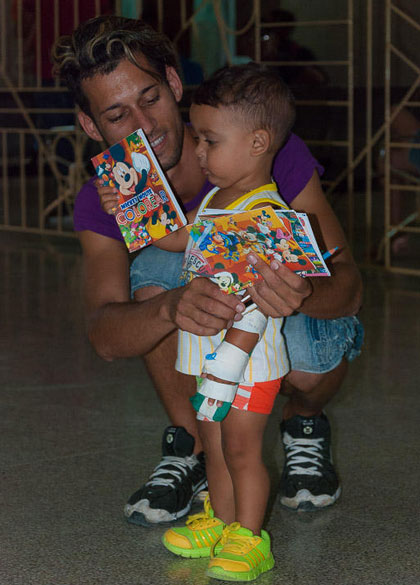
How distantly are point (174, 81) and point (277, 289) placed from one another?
2.46 ft

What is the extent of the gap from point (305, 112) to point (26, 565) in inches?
179

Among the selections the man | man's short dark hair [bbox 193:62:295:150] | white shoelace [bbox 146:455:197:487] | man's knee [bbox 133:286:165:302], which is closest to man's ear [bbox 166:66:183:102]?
the man

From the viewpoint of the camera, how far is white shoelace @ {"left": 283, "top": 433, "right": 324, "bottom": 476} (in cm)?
238

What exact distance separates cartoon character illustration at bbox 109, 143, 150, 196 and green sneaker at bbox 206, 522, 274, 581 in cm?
69

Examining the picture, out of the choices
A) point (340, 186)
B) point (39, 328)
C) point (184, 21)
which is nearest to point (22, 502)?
point (39, 328)

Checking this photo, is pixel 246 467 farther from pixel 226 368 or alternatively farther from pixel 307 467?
pixel 307 467

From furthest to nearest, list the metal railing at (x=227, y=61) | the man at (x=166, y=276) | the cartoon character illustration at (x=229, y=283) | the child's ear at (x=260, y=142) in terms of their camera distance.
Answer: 1. the metal railing at (x=227, y=61)
2. the man at (x=166, y=276)
3. the child's ear at (x=260, y=142)
4. the cartoon character illustration at (x=229, y=283)

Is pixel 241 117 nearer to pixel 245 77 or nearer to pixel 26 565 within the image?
pixel 245 77

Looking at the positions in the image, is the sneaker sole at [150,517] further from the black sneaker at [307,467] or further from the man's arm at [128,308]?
the man's arm at [128,308]

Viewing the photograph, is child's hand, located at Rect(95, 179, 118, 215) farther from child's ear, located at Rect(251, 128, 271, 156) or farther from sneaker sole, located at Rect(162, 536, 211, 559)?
sneaker sole, located at Rect(162, 536, 211, 559)

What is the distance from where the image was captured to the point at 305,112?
6.17m

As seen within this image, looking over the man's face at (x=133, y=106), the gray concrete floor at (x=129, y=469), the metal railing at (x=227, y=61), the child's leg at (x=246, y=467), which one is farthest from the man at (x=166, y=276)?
the metal railing at (x=227, y=61)

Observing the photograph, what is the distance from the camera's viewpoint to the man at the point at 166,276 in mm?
2178

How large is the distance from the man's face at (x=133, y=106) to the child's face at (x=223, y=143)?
0.26 m
